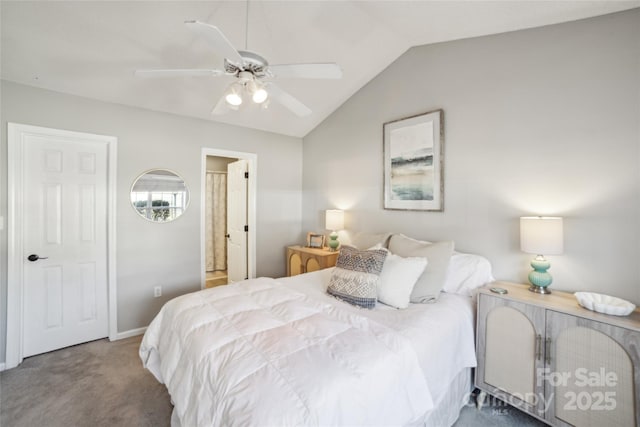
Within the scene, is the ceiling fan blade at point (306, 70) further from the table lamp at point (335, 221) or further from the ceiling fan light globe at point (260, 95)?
the table lamp at point (335, 221)

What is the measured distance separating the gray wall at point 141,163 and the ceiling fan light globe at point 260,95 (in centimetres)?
186

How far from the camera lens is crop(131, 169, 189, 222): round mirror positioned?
2.92 m

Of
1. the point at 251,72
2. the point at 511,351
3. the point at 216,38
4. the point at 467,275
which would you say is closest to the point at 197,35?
the point at 251,72

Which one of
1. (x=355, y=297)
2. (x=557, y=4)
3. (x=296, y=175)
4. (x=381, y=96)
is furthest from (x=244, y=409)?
(x=296, y=175)

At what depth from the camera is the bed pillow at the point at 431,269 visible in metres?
1.97

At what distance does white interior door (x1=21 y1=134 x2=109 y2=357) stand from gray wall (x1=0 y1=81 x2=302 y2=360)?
144mm

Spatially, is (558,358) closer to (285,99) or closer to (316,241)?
(285,99)

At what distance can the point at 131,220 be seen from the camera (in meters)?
2.89

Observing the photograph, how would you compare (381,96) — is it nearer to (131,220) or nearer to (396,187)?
(396,187)

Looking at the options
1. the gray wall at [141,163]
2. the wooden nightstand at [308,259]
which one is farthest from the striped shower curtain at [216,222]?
the wooden nightstand at [308,259]

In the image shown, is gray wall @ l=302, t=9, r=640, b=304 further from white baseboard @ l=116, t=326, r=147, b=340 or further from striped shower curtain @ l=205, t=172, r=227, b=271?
striped shower curtain @ l=205, t=172, r=227, b=271

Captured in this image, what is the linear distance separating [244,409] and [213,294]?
1.10m

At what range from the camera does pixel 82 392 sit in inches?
80.1

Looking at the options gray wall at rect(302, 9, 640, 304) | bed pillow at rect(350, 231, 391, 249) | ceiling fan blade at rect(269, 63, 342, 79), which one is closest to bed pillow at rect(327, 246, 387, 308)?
bed pillow at rect(350, 231, 391, 249)
